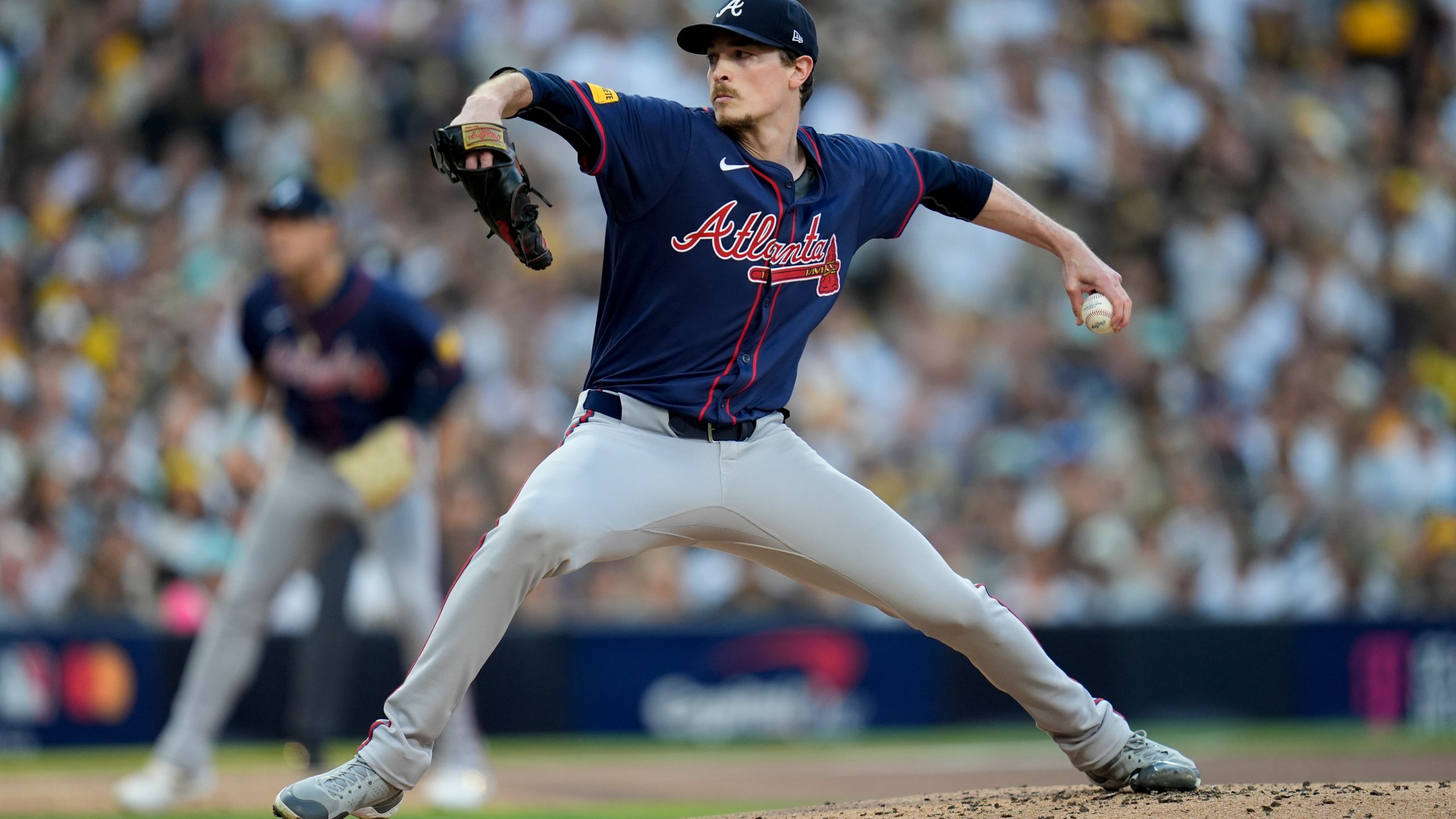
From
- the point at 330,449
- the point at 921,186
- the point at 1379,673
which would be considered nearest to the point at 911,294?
the point at 1379,673

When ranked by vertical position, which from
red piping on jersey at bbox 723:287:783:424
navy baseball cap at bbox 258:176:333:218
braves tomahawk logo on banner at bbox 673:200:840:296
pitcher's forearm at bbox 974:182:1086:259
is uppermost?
navy baseball cap at bbox 258:176:333:218

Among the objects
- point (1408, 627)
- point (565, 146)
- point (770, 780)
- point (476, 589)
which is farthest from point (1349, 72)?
point (476, 589)

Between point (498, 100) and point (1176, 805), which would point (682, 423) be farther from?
point (1176, 805)

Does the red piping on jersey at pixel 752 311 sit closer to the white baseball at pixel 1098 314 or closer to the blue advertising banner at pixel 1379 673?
the white baseball at pixel 1098 314

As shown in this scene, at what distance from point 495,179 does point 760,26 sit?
36.2 inches

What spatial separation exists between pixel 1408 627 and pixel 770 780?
4903 millimetres

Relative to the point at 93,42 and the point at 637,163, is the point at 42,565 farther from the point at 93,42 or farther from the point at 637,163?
the point at 637,163

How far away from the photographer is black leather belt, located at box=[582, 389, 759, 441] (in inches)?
162

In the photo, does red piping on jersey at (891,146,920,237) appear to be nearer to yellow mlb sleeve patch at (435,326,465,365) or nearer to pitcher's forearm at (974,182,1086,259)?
pitcher's forearm at (974,182,1086,259)

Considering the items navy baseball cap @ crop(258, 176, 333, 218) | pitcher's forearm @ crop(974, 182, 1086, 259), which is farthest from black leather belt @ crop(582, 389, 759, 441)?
navy baseball cap @ crop(258, 176, 333, 218)

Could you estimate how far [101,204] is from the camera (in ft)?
38.9

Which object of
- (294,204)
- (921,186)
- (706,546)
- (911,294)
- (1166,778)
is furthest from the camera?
(911,294)

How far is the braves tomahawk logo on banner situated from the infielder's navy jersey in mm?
2728

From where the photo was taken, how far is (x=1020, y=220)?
15.4 feet
